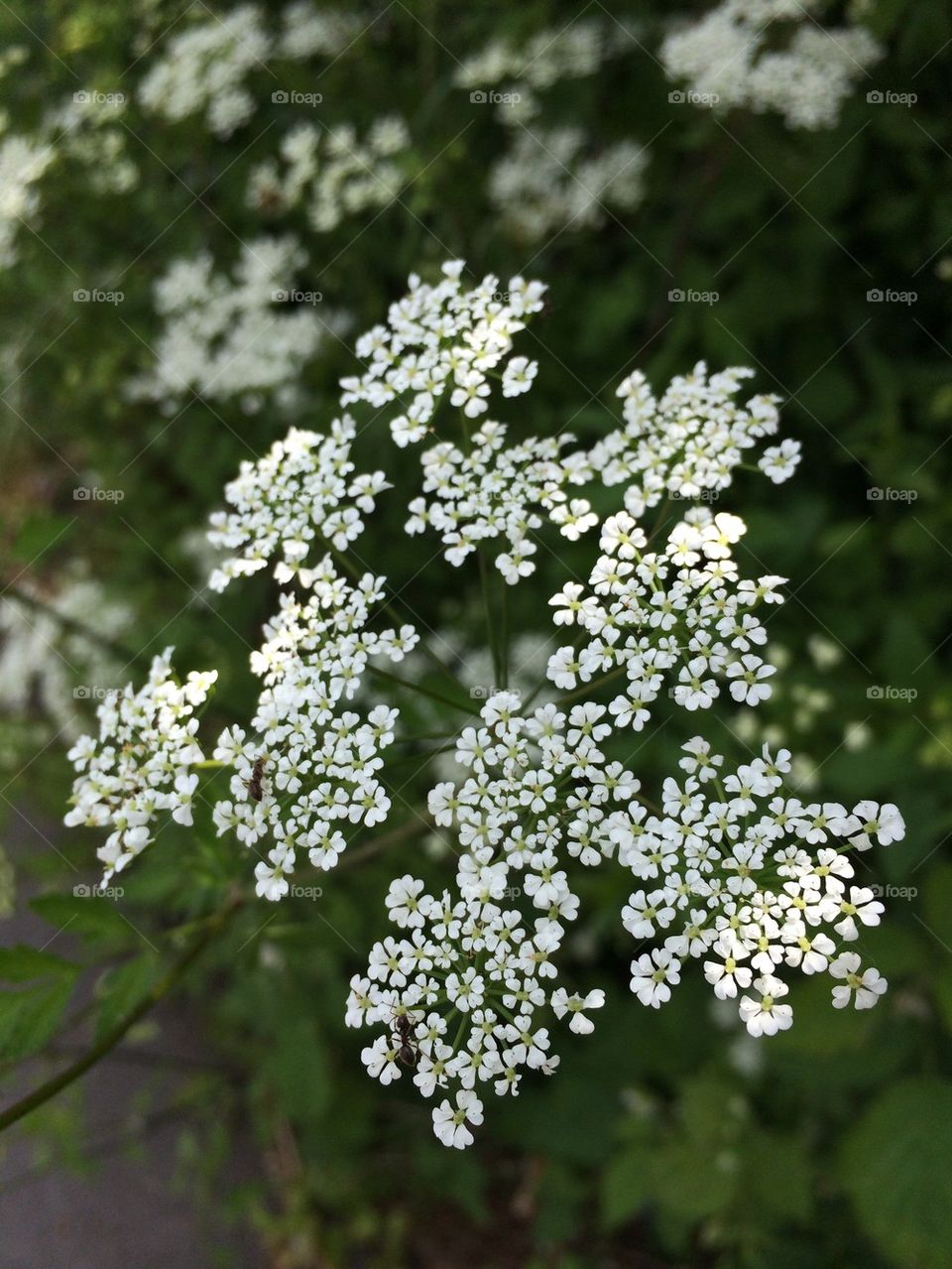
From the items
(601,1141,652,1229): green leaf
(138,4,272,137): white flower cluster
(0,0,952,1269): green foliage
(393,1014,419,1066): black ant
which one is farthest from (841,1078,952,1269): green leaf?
(138,4,272,137): white flower cluster

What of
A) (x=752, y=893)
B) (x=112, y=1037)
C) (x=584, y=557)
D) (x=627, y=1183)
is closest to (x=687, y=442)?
(x=752, y=893)

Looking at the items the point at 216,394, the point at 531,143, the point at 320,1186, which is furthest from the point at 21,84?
the point at 320,1186

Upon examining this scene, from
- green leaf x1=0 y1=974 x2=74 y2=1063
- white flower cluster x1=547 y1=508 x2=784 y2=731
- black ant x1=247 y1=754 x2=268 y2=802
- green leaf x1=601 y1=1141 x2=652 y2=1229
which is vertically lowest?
green leaf x1=601 y1=1141 x2=652 y2=1229

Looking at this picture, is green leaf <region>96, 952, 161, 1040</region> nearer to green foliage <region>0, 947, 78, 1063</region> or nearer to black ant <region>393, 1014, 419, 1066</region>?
green foliage <region>0, 947, 78, 1063</region>

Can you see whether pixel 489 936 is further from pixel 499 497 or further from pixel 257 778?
pixel 499 497

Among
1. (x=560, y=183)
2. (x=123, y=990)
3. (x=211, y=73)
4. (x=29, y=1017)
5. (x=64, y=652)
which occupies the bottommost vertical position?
(x=64, y=652)

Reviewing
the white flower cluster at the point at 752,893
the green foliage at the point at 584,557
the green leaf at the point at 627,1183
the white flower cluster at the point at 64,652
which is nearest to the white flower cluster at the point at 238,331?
the green foliage at the point at 584,557

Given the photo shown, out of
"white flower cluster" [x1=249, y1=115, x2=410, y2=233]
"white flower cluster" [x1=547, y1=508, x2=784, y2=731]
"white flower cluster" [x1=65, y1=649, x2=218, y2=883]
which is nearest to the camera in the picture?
"white flower cluster" [x1=547, y1=508, x2=784, y2=731]
